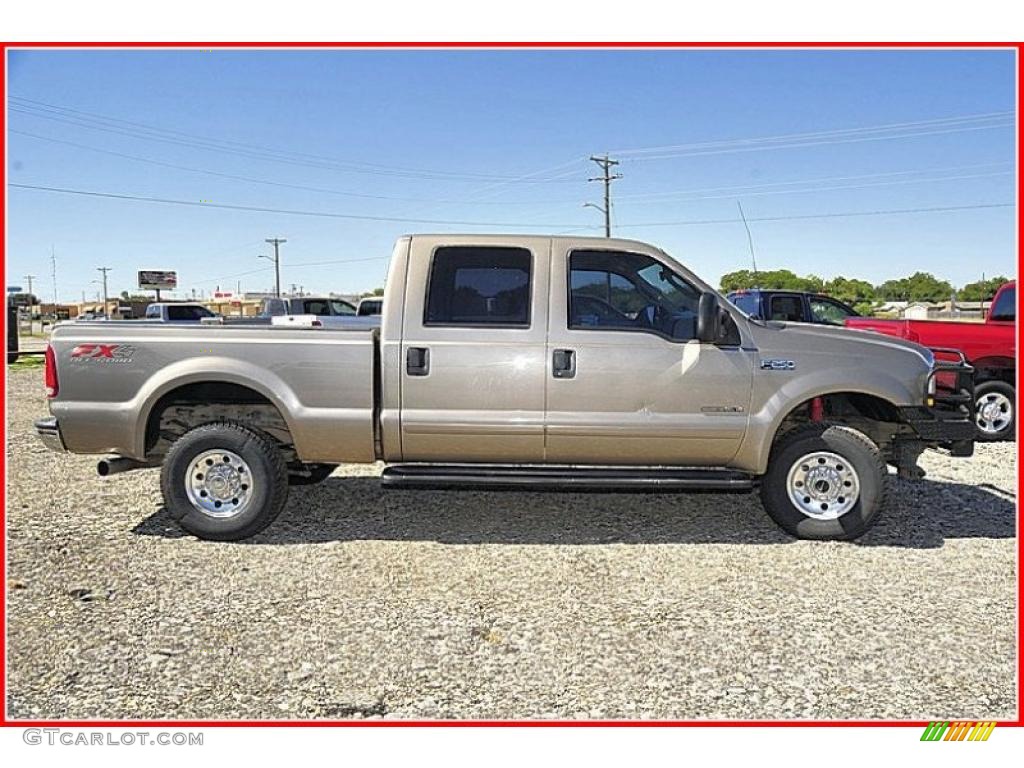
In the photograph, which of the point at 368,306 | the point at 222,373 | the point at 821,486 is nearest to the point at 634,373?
the point at 821,486

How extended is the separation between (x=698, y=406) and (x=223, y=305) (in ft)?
248

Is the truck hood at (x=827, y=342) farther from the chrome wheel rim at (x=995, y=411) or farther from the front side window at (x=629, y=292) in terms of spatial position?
the chrome wheel rim at (x=995, y=411)

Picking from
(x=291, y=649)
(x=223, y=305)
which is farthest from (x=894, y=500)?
(x=223, y=305)

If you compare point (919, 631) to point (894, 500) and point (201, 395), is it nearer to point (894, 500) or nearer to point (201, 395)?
point (894, 500)

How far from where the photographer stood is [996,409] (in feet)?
32.0

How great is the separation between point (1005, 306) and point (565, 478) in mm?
7464

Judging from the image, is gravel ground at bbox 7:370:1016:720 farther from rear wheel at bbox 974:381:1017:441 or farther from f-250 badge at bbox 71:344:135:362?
rear wheel at bbox 974:381:1017:441

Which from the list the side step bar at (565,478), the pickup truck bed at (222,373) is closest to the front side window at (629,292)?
the side step bar at (565,478)

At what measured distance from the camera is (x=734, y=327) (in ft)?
17.9

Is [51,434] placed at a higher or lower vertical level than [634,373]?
lower

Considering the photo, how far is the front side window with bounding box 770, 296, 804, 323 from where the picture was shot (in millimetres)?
11619

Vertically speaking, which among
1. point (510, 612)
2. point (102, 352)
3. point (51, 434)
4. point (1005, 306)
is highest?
point (1005, 306)

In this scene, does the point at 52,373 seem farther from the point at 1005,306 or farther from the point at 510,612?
the point at 1005,306
